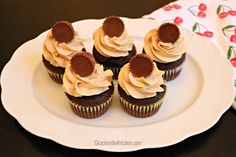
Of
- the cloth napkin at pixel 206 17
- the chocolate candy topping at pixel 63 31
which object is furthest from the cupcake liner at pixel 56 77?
the cloth napkin at pixel 206 17

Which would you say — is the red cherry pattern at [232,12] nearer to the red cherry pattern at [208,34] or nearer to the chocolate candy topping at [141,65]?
the red cherry pattern at [208,34]

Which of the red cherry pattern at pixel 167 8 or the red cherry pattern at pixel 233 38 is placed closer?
the red cherry pattern at pixel 233 38

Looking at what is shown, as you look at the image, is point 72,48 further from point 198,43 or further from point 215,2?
point 215,2

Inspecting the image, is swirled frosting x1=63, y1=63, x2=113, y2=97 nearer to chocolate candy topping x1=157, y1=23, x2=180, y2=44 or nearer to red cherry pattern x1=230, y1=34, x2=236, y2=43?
chocolate candy topping x1=157, y1=23, x2=180, y2=44

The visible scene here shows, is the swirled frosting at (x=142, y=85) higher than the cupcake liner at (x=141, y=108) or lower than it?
higher

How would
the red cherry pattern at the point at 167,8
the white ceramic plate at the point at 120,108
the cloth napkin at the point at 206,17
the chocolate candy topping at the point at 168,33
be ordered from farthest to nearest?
the red cherry pattern at the point at 167,8
the cloth napkin at the point at 206,17
the chocolate candy topping at the point at 168,33
the white ceramic plate at the point at 120,108

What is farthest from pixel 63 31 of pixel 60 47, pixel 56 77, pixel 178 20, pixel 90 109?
pixel 178 20
